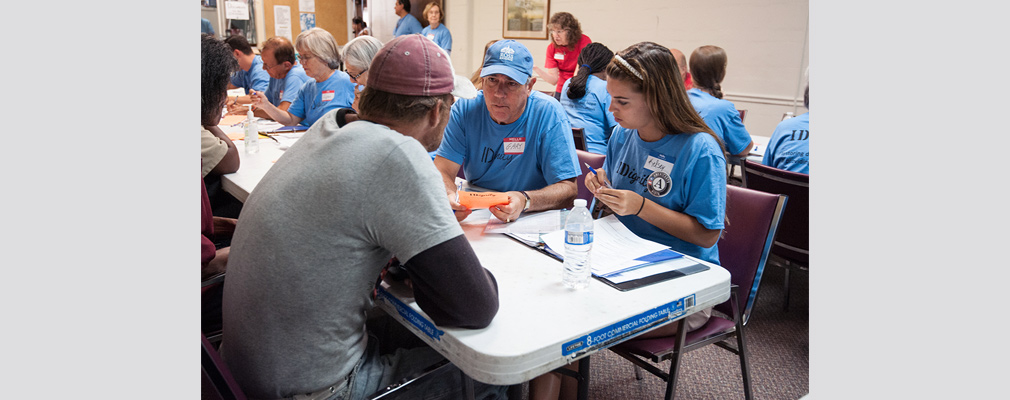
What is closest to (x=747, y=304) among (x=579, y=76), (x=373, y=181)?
(x=373, y=181)

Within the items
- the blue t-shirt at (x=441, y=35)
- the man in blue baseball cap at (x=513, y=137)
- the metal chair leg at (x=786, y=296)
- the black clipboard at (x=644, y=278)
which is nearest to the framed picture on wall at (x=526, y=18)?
the blue t-shirt at (x=441, y=35)

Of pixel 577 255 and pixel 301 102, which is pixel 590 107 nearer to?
pixel 301 102

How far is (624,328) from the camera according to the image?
1.24m

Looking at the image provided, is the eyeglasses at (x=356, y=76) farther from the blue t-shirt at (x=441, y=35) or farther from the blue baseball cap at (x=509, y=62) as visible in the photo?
the blue t-shirt at (x=441, y=35)

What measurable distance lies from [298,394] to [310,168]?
0.47m

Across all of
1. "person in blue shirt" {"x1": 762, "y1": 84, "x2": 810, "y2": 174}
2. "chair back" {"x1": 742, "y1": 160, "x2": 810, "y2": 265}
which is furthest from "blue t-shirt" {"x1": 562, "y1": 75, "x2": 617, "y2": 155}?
"chair back" {"x1": 742, "y1": 160, "x2": 810, "y2": 265}

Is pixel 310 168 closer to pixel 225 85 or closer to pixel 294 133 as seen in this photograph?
pixel 225 85

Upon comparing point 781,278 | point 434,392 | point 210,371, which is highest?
point 210,371

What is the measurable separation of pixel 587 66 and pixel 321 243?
10.1 ft

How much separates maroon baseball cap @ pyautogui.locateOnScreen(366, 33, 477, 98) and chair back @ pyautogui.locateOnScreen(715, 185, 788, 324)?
1.02m

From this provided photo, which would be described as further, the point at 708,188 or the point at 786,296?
the point at 786,296

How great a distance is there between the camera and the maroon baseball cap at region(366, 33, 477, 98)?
1.29 m

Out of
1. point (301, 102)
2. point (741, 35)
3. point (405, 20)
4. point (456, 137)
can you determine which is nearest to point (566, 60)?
point (741, 35)

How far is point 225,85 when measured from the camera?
216cm
